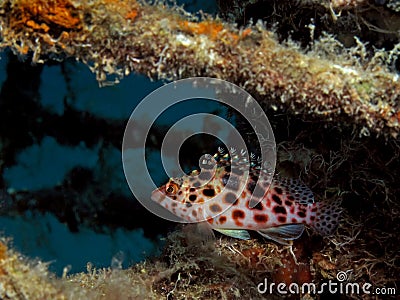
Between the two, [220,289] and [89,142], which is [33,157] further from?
[220,289]

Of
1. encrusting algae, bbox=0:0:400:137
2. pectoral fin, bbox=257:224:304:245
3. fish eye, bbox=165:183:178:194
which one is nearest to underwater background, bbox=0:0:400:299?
encrusting algae, bbox=0:0:400:137

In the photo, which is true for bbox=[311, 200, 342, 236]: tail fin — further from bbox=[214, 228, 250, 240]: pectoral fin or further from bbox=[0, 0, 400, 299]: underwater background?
bbox=[214, 228, 250, 240]: pectoral fin

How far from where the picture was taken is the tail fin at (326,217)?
336 centimetres

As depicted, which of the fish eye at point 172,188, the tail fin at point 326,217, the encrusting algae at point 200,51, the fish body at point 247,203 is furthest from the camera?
the fish eye at point 172,188

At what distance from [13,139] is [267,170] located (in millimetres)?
2718

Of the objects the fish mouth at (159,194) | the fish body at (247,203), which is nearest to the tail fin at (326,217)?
the fish body at (247,203)

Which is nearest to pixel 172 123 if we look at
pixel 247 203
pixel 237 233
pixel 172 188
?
pixel 172 188

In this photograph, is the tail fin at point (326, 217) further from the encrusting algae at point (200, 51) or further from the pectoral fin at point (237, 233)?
the encrusting algae at point (200, 51)

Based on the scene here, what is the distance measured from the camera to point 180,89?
2.89 m

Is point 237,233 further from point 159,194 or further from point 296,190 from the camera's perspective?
point 159,194

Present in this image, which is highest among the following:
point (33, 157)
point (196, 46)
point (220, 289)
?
point (196, 46)

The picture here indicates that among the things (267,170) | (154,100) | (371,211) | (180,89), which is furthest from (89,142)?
(371,211)

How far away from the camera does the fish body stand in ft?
11.4

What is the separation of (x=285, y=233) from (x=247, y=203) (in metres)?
0.45
